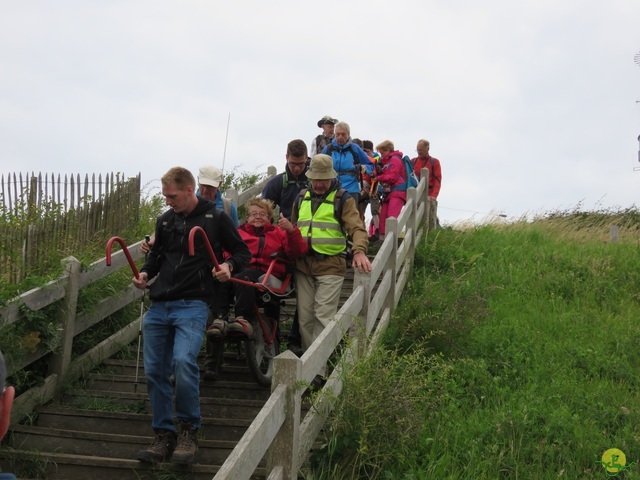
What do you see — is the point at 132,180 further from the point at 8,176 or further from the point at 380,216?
the point at 380,216

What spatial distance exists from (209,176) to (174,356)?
8.80 feet

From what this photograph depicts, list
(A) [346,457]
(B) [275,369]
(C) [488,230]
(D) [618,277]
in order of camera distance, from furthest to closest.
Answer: (C) [488,230] → (D) [618,277] → (A) [346,457] → (B) [275,369]

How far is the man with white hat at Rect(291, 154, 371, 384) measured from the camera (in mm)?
8180

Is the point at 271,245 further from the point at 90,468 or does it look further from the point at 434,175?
the point at 434,175

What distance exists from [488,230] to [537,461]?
31.2 feet

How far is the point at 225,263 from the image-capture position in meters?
6.47

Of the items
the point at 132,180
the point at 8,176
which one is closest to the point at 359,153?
the point at 132,180

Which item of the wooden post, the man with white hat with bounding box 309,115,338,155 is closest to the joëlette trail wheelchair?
the man with white hat with bounding box 309,115,338,155

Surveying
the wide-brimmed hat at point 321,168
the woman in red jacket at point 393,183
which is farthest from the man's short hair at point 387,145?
the wide-brimmed hat at point 321,168

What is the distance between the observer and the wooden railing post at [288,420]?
5.51m

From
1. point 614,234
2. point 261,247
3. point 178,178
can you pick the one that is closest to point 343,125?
point 261,247

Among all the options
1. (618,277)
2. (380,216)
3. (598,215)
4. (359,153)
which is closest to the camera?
(359,153)

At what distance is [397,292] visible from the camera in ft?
35.0

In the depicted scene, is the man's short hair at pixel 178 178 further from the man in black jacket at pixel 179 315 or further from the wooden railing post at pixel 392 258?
the wooden railing post at pixel 392 258
